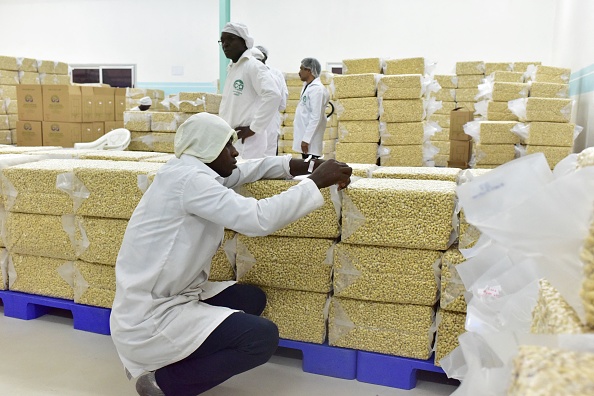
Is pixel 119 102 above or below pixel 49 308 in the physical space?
above

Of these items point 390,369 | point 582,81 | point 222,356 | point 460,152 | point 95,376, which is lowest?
point 95,376

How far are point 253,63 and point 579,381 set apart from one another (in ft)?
10.9

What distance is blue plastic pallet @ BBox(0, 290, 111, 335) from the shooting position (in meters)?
2.51

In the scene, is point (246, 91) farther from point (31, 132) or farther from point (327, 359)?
point (31, 132)

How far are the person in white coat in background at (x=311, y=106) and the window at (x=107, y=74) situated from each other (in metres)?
7.61

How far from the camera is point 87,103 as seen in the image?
5684mm

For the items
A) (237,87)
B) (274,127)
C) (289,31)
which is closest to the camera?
(237,87)

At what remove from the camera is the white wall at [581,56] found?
17.0 feet

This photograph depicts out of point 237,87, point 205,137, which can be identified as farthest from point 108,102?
point 205,137

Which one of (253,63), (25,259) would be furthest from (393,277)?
(253,63)

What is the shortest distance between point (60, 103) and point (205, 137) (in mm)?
4204

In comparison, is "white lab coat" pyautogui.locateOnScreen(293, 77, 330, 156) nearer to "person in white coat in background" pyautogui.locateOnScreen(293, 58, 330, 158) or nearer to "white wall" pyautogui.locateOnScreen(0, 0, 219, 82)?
"person in white coat in background" pyautogui.locateOnScreen(293, 58, 330, 158)

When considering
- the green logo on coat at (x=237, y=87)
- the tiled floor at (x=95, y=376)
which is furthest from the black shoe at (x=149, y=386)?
the green logo on coat at (x=237, y=87)

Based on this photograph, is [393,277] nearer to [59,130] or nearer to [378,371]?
[378,371]
